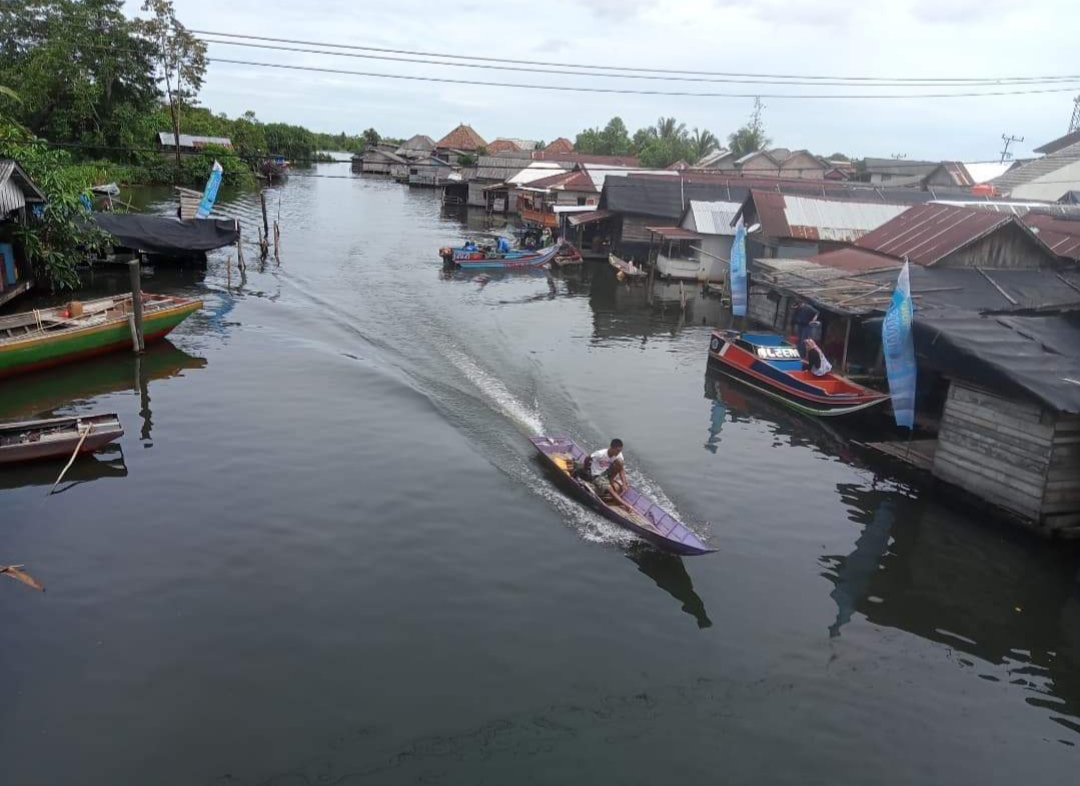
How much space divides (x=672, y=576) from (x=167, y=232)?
1219 inches

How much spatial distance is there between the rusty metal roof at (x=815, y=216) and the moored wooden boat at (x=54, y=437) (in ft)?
100

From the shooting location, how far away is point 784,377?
2298cm

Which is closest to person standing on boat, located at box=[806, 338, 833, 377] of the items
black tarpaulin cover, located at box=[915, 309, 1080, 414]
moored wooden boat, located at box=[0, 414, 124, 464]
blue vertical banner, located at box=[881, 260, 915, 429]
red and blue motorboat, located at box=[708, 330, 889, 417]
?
red and blue motorboat, located at box=[708, 330, 889, 417]

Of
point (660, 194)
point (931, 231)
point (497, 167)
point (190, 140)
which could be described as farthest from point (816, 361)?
point (190, 140)

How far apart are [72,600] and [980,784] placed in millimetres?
13515

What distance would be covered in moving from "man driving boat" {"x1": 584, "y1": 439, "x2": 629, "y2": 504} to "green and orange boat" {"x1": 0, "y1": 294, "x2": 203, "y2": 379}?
16.4 meters

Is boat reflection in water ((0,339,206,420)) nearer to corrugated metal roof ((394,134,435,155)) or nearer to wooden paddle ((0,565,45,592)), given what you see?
wooden paddle ((0,565,45,592))

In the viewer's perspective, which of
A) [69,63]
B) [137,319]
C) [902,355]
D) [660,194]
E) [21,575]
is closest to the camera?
[21,575]

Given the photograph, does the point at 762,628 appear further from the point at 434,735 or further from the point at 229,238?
the point at 229,238

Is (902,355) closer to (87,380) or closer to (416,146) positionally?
(87,380)

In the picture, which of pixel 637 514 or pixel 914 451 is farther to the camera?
pixel 914 451

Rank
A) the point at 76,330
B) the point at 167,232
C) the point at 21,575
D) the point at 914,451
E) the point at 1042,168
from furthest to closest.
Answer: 1. the point at 1042,168
2. the point at 167,232
3. the point at 76,330
4. the point at 914,451
5. the point at 21,575

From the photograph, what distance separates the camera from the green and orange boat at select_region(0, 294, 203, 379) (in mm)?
21156

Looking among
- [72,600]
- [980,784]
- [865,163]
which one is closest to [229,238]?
[72,600]
